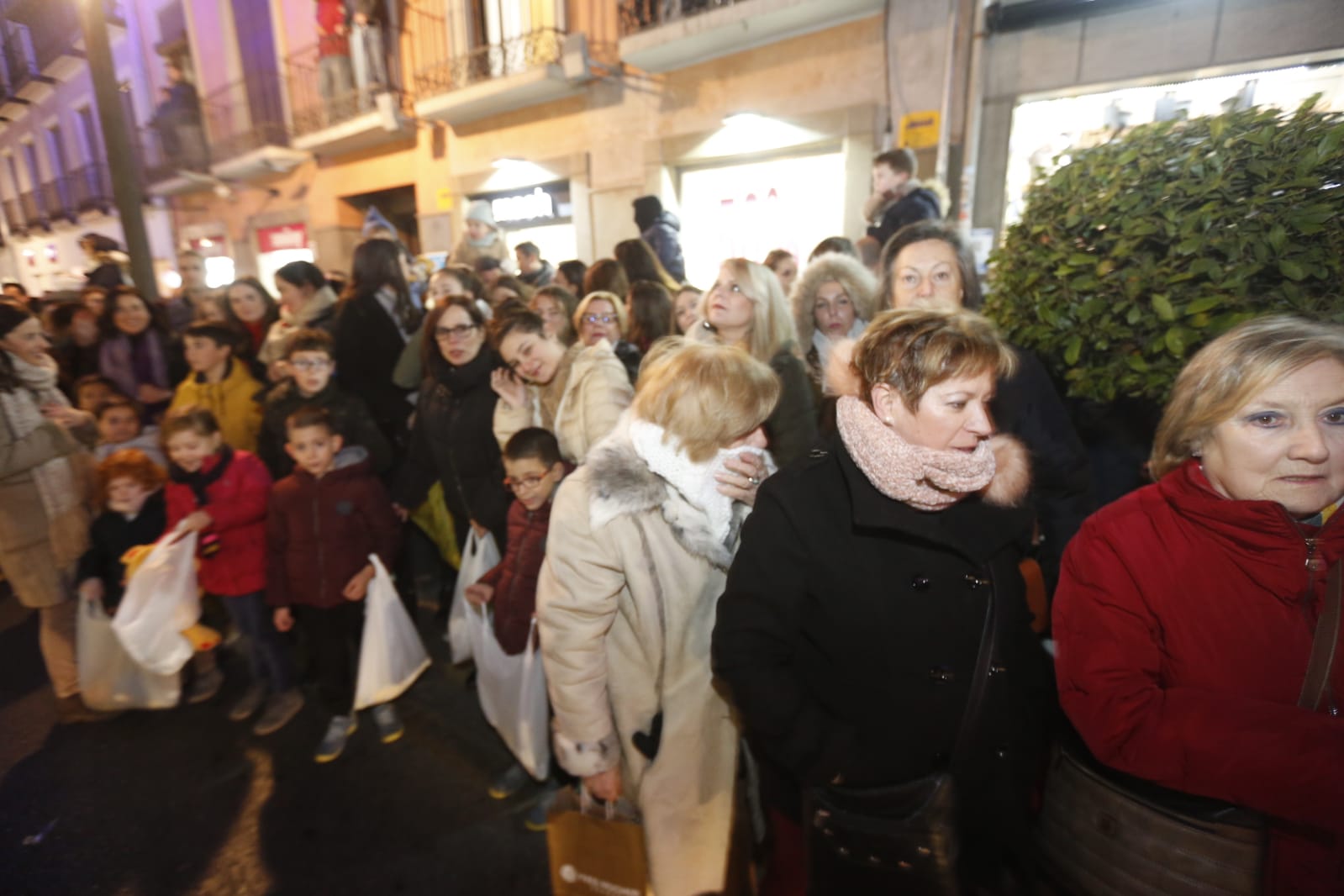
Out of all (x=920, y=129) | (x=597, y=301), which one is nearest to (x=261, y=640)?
(x=597, y=301)

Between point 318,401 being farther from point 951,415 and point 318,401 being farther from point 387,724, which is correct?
point 951,415

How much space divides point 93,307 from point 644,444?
6342 millimetres

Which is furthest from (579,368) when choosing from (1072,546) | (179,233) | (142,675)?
(179,233)

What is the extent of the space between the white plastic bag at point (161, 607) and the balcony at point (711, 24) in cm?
753

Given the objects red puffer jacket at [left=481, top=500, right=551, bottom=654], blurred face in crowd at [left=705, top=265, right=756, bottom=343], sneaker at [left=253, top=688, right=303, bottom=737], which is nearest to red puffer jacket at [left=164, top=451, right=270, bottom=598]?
sneaker at [left=253, top=688, right=303, bottom=737]

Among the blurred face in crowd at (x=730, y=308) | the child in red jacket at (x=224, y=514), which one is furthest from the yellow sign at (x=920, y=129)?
the child in red jacket at (x=224, y=514)

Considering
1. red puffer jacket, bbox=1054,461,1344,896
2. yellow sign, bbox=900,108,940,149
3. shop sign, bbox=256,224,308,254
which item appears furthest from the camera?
shop sign, bbox=256,224,308,254

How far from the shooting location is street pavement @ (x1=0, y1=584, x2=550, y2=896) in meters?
2.52

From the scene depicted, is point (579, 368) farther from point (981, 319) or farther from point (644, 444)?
point (981, 319)

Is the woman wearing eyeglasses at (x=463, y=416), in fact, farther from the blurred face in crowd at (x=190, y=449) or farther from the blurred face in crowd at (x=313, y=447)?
the blurred face in crowd at (x=190, y=449)

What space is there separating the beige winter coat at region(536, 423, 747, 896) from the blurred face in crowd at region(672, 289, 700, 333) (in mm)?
2520

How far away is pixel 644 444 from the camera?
179cm

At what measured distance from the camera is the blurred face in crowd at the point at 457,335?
3453 millimetres

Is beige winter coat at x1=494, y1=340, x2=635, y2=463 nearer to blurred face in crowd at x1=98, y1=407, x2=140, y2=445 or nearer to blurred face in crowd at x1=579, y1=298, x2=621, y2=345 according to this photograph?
blurred face in crowd at x1=579, y1=298, x2=621, y2=345
